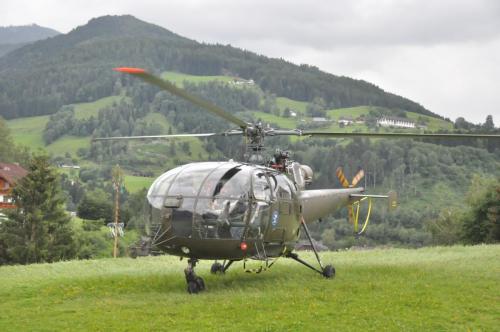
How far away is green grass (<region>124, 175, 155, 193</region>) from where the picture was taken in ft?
494

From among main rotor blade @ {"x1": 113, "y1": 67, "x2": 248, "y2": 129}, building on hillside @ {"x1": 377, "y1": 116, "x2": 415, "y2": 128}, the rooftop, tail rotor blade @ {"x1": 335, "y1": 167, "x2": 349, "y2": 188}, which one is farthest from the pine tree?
building on hillside @ {"x1": 377, "y1": 116, "x2": 415, "y2": 128}

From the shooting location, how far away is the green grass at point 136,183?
494ft

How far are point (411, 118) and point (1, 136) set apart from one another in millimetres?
104805

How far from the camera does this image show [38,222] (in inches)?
2576

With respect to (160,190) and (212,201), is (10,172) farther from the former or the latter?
(212,201)

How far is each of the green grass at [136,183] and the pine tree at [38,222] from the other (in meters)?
77.4

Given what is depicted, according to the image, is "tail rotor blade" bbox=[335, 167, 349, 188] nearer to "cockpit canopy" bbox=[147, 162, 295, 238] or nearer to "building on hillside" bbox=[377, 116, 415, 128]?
"cockpit canopy" bbox=[147, 162, 295, 238]

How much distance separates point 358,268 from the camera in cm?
2067

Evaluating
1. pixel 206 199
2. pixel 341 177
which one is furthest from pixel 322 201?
pixel 206 199

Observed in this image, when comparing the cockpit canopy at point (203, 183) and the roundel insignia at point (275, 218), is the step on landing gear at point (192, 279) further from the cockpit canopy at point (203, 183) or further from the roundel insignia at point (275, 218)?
the roundel insignia at point (275, 218)

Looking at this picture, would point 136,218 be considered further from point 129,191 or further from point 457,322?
point 457,322

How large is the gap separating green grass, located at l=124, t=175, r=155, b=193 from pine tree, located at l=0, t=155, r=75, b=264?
254 feet

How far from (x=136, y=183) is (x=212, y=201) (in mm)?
145571

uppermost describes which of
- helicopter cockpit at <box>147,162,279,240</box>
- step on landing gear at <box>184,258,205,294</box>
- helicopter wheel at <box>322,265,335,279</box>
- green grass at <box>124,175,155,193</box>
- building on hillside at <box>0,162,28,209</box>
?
helicopter cockpit at <box>147,162,279,240</box>
